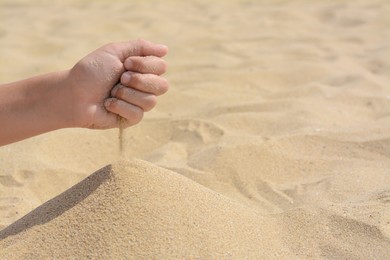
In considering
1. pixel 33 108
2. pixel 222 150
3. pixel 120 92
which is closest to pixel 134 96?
pixel 120 92

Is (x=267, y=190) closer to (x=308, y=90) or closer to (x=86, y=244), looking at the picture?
(x=86, y=244)

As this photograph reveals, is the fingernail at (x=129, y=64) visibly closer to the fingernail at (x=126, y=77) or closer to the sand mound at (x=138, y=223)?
the fingernail at (x=126, y=77)

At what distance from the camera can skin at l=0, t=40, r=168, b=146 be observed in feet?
5.75

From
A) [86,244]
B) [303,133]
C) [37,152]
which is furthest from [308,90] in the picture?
[86,244]

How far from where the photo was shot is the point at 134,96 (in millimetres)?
1750

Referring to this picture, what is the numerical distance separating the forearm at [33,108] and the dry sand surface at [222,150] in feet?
0.67

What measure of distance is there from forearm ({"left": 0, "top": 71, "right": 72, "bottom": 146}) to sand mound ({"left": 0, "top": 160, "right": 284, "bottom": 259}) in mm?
278

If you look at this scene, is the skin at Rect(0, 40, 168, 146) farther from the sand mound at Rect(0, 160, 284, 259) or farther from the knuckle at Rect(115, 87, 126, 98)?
the sand mound at Rect(0, 160, 284, 259)

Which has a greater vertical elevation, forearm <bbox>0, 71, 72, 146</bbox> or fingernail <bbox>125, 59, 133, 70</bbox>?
fingernail <bbox>125, 59, 133, 70</bbox>

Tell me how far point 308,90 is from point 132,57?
4.54 ft

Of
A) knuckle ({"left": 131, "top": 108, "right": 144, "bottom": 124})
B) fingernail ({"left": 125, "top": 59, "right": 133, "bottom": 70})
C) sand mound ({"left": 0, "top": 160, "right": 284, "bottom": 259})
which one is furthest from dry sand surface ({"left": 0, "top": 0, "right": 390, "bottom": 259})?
fingernail ({"left": 125, "top": 59, "right": 133, "bottom": 70})

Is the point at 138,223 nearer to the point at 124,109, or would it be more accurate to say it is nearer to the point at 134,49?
the point at 124,109

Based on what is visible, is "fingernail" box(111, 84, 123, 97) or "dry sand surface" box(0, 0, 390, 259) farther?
"fingernail" box(111, 84, 123, 97)

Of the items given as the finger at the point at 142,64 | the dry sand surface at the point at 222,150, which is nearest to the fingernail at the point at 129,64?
the finger at the point at 142,64
